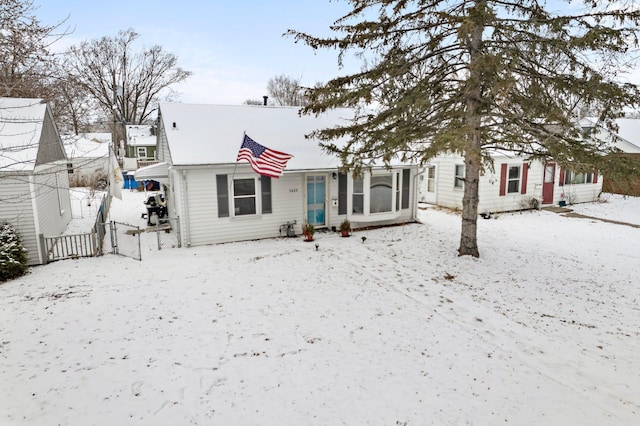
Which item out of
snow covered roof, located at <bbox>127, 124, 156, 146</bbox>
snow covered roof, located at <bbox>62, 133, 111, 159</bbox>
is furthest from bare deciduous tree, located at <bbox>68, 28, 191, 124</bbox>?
snow covered roof, located at <bbox>62, 133, 111, 159</bbox>

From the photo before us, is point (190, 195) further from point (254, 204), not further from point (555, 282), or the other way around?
point (555, 282)

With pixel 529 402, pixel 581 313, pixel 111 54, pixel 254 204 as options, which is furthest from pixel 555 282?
pixel 111 54

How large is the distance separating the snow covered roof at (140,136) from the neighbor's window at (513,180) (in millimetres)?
33690

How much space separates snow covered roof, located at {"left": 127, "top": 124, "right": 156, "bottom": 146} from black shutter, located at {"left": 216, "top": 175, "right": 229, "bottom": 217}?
3048 cm

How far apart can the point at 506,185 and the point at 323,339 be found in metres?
14.6

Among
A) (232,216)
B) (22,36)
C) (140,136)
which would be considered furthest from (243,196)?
(140,136)

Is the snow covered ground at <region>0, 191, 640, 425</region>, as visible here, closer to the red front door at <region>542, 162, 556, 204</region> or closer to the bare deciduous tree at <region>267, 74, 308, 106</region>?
the red front door at <region>542, 162, 556, 204</region>

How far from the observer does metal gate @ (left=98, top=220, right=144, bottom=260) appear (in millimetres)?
10992

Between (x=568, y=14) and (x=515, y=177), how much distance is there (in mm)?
10526

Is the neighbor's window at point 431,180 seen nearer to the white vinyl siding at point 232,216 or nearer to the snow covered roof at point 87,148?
the white vinyl siding at point 232,216

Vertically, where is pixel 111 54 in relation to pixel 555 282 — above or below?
above

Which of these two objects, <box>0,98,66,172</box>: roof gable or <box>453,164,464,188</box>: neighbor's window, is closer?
<box>0,98,66,172</box>: roof gable

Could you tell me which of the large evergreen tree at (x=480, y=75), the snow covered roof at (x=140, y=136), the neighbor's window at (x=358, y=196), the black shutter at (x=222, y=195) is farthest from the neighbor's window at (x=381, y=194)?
the snow covered roof at (x=140, y=136)

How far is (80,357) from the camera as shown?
18.8 feet
